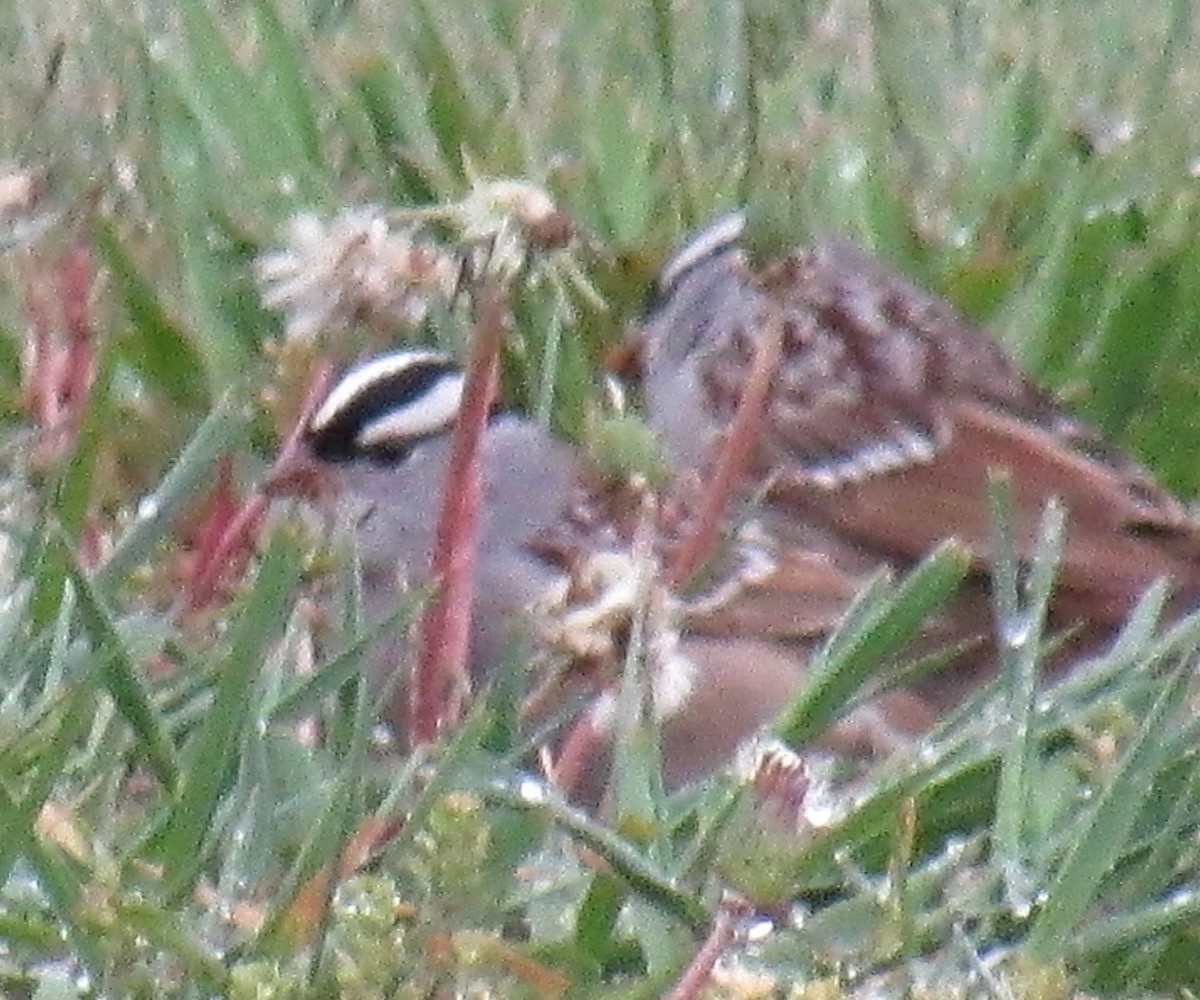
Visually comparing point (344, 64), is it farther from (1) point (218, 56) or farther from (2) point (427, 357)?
(2) point (427, 357)

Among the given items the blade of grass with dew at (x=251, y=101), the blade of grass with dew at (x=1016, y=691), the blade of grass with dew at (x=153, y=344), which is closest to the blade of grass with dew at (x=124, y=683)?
the blade of grass with dew at (x=1016, y=691)

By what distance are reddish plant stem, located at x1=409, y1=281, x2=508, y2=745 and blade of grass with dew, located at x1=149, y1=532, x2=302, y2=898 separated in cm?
10

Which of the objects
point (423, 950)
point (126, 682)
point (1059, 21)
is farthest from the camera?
point (1059, 21)

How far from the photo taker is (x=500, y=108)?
12.1 feet

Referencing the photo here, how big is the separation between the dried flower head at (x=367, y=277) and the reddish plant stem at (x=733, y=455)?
0.23 metres

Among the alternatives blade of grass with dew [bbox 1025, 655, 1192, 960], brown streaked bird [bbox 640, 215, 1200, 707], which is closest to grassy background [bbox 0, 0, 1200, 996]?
blade of grass with dew [bbox 1025, 655, 1192, 960]

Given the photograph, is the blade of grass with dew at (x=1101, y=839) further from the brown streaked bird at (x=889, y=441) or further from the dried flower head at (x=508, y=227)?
the brown streaked bird at (x=889, y=441)

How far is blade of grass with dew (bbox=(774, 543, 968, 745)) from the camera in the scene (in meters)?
1.71

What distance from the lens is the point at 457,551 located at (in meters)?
1.67

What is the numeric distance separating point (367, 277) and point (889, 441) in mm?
1767

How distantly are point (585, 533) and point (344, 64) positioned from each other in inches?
50.8

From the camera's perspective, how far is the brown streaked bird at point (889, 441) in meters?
2.82

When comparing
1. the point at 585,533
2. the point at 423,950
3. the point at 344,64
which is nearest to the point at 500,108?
the point at 344,64

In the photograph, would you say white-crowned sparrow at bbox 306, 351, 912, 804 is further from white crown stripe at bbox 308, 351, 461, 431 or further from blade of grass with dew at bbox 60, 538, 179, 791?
blade of grass with dew at bbox 60, 538, 179, 791
